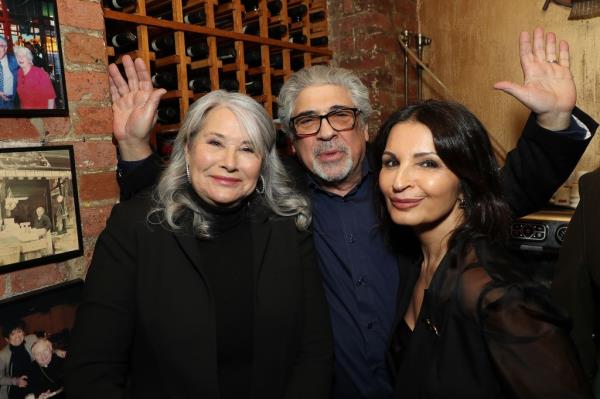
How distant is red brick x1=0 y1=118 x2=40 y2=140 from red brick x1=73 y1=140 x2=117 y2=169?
114 millimetres

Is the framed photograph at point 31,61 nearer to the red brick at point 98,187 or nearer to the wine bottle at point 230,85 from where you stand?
the red brick at point 98,187

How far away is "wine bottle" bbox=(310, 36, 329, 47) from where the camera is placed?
7.63 ft

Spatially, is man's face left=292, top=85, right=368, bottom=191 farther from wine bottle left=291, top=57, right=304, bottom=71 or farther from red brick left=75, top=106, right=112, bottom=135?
wine bottle left=291, top=57, right=304, bottom=71

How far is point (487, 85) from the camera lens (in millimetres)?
2211

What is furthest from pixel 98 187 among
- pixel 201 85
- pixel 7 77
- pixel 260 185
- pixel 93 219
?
pixel 201 85

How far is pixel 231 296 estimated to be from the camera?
3.98 ft

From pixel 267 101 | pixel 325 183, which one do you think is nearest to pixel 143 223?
pixel 325 183

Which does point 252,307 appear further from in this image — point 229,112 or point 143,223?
point 229,112

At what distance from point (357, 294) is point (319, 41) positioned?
1430 mm

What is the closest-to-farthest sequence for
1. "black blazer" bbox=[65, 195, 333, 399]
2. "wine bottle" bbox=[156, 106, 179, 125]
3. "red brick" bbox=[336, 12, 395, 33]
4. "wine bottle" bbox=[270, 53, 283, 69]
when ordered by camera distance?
"black blazer" bbox=[65, 195, 333, 399], "wine bottle" bbox=[156, 106, 179, 125], "wine bottle" bbox=[270, 53, 283, 69], "red brick" bbox=[336, 12, 395, 33]

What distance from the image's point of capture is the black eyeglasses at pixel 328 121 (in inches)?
61.1

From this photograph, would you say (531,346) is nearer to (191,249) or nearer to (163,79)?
(191,249)

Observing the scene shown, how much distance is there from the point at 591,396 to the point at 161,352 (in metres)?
0.92

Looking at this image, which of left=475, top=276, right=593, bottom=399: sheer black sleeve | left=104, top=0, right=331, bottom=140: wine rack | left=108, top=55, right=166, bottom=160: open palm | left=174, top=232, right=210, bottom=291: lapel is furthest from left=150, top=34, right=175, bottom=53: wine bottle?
left=475, top=276, right=593, bottom=399: sheer black sleeve
